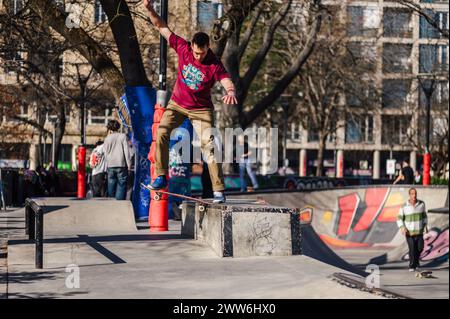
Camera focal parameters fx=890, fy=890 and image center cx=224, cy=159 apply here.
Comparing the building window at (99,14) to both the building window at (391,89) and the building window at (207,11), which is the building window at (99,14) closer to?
the building window at (207,11)

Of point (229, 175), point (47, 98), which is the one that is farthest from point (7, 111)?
point (229, 175)

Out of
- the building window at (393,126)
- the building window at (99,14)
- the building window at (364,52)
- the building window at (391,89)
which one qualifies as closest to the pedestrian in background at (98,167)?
the building window at (99,14)

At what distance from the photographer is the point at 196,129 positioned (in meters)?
10.9

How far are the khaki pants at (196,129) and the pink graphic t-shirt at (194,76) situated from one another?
0.29ft

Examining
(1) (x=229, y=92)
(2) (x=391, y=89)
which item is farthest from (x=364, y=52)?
(1) (x=229, y=92)

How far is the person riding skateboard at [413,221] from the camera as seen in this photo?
64.1ft

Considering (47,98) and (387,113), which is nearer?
(47,98)

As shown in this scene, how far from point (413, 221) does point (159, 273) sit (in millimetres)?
12007

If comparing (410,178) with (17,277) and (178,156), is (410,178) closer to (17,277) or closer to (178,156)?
(178,156)

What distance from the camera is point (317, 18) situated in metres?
28.3

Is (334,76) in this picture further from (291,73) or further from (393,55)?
(291,73)

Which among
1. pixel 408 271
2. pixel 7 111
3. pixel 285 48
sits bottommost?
pixel 408 271
